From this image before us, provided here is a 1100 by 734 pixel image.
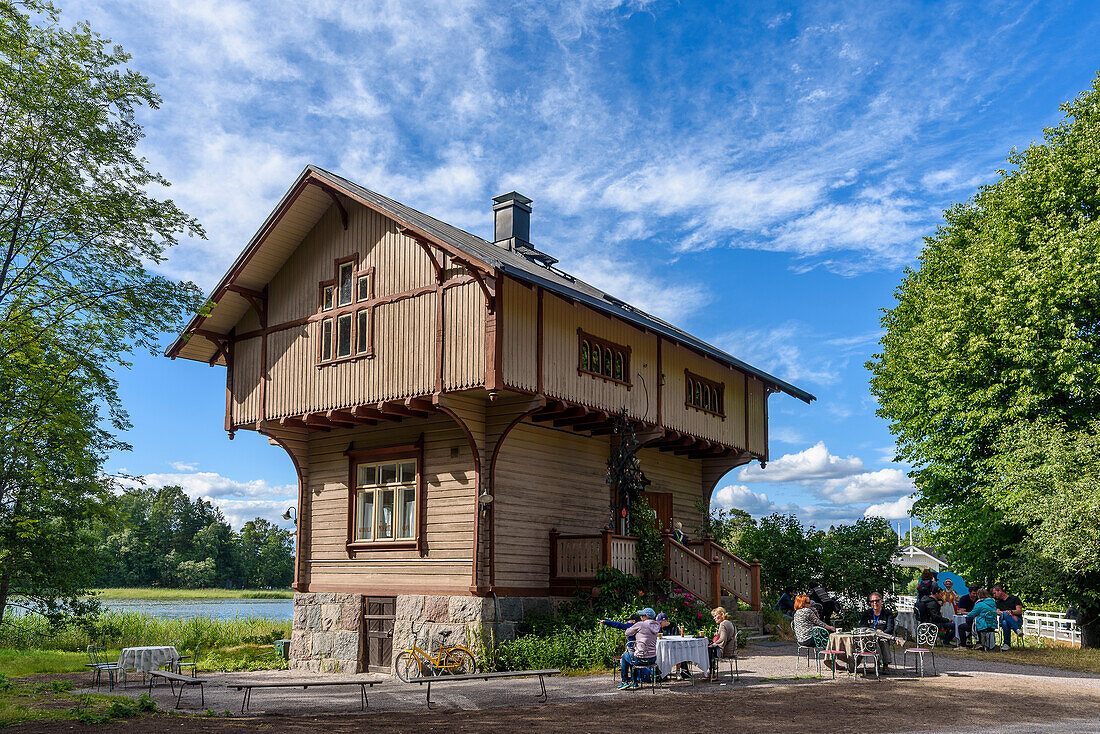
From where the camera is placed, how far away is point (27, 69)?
13773 mm

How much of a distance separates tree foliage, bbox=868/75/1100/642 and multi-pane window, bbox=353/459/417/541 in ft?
47.7

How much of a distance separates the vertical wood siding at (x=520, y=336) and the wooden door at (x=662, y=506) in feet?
21.2

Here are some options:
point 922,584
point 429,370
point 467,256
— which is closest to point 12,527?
point 429,370

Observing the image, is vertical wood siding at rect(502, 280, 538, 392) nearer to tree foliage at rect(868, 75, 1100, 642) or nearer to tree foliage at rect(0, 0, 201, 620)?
tree foliage at rect(0, 0, 201, 620)

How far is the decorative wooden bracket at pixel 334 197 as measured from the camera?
725 inches

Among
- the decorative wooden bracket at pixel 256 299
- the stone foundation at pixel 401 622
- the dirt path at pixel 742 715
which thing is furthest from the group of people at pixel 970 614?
the decorative wooden bracket at pixel 256 299

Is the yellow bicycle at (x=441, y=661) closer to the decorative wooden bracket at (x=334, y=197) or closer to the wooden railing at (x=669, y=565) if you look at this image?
the wooden railing at (x=669, y=565)

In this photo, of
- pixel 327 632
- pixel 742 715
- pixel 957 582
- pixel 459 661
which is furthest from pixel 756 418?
pixel 742 715

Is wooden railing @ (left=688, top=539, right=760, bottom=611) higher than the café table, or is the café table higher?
wooden railing @ (left=688, top=539, right=760, bottom=611)

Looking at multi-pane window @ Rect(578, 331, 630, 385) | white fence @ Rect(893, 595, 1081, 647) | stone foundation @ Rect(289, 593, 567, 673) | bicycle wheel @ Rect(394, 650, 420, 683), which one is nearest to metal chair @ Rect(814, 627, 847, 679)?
stone foundation @ Rect(289, 593, 567, 673)

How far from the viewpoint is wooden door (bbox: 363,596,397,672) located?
1781cm

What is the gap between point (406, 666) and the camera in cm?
1574

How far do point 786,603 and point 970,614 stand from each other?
4004 millimetres

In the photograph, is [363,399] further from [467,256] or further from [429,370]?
[467,256]
